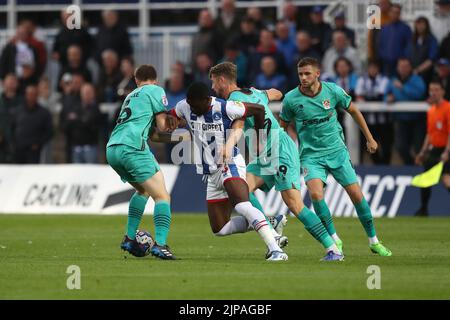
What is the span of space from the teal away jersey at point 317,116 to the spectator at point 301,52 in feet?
28.7

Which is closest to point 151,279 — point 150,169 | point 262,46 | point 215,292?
point 215,292

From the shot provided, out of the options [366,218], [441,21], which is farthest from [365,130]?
[441,21]

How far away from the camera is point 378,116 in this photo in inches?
944

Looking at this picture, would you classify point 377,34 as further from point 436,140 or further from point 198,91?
point 198,91

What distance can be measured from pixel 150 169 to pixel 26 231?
565cm

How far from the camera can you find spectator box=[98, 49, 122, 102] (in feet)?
85.8

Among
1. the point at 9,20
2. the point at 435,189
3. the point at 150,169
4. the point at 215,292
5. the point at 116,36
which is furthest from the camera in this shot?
the point at 9,20

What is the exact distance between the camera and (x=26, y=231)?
1936cm

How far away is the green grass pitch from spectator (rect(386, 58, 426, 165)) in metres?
3.98

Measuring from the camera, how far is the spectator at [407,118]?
23.8m

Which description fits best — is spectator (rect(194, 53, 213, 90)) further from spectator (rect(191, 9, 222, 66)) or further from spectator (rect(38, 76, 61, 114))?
spectator (rect(38, 76, 61, 114))

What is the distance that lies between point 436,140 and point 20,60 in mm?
10059

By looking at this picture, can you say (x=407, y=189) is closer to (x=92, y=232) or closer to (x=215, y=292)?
(x=92, y=232)

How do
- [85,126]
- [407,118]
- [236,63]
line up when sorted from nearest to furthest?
1. [407,118]
2. [236,63]
3. [85,126]
